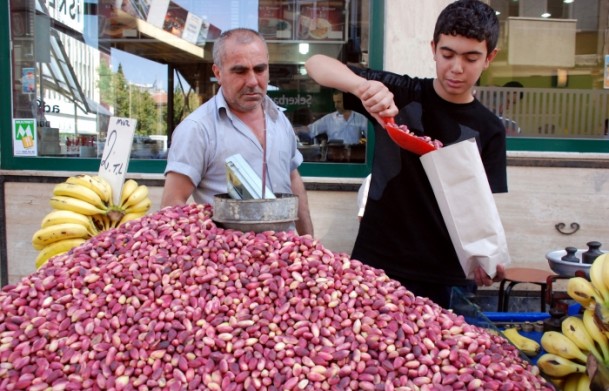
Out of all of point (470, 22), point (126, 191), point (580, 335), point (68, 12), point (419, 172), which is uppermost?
point (68, 12)

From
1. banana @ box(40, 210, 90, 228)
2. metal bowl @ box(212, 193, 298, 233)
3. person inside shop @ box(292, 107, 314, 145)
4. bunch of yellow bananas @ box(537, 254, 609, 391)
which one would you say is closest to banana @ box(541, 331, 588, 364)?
bunch of yellow bananas @ box(537, 254, 609, 391)

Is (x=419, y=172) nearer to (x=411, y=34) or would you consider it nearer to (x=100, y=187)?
(x=100, y=187)

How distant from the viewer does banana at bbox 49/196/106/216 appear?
237 cm

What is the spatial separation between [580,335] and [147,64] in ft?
13.7

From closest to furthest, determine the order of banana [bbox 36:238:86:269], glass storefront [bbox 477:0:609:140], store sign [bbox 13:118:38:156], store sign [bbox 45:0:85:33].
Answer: banana [bbox 36:238:86:269]
glass storefront [bbox 477:0:609:140]
store sign [bbox 13:118:38:156]
store sign [bbox 45:0:85:33]

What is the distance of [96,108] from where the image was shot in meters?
4.83

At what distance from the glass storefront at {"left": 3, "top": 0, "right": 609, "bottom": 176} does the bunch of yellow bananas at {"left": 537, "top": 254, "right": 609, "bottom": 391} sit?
3.04 metres

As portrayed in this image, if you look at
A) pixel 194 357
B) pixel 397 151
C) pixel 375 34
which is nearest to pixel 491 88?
pixel 375 34

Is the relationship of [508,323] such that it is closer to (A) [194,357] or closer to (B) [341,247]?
(A) [194,357]

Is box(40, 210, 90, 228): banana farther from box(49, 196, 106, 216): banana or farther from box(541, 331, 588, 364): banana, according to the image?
box(541, 331, 588, 364): banana

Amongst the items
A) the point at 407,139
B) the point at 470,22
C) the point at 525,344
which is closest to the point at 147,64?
the point at 470,22

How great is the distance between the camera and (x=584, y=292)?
147cm

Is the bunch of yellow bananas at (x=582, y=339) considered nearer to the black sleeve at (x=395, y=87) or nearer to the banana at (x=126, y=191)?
the black sleeve at (x=395, y=87)

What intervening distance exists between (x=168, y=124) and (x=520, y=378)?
3.98 meters
